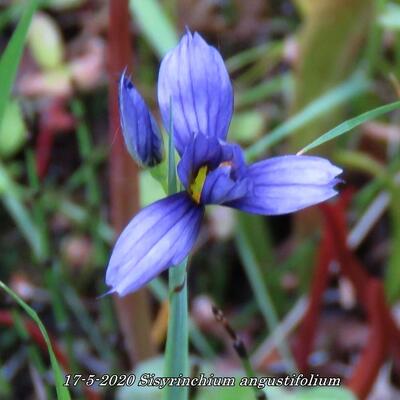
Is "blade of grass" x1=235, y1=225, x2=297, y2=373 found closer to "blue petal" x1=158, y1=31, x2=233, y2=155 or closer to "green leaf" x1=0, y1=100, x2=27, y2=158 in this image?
"green leaf" x1=0, y1=100, x2=27, y2=158

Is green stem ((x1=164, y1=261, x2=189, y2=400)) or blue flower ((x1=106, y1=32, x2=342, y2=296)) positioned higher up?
blue flower ((x1=106, y1=32, x2=342, y2=296))

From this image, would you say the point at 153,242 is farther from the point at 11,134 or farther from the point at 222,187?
the point at 11,134

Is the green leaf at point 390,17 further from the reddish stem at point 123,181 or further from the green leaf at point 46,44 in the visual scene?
the green leaf at point 46,44

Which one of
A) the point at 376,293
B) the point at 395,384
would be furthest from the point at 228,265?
the point at 376,293

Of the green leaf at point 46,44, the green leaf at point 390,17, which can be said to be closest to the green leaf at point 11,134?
the green leaf at point 46,44

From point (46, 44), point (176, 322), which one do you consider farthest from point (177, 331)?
point (46, 44)

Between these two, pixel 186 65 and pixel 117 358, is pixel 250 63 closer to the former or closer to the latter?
pixel 117 358

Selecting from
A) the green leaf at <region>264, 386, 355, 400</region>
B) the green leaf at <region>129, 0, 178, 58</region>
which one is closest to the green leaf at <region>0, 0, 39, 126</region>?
the green leaf at <region>264, 386, 355, 400</region>
